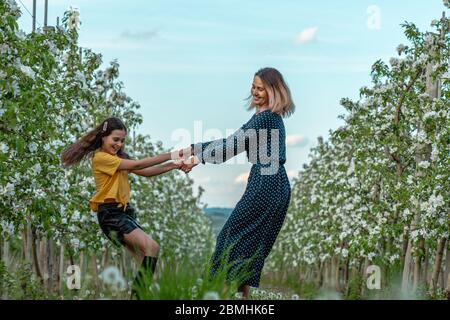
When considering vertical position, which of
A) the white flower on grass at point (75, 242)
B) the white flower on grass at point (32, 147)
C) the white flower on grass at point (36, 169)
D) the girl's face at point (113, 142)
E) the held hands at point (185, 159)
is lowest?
the white flower on grass at point (75, 242)

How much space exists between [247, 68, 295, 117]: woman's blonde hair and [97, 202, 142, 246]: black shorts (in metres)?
1.44

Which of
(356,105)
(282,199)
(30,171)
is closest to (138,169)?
(282,199)

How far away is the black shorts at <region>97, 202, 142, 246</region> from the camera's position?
7426 mm

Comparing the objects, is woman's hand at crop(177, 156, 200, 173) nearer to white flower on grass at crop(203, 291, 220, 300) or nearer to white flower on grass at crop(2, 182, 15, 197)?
white flower on grass at crop(203, 291, 220, 300)

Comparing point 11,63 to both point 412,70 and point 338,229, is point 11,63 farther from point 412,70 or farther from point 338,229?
point 338,229

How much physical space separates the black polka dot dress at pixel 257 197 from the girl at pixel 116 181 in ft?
1.77

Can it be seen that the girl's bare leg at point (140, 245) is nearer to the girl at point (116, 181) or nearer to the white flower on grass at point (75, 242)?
the girl at point (116, 181)

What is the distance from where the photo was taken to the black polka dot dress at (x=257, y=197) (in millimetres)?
7320

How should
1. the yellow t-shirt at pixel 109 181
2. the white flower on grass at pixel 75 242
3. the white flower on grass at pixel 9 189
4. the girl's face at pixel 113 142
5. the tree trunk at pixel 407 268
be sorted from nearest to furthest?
the yellow t-shirt at pixel 109 181, the girl's face at pixel 113 142, the white flower on grass at pixel 9 189, the white flower on grass at pixel 75 242, the tree trunk at pixel 407 268

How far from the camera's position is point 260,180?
7.32 meters

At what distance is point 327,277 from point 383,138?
53.7ft

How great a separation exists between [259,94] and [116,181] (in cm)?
135

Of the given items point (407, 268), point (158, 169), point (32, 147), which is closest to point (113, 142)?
point (158, 169)

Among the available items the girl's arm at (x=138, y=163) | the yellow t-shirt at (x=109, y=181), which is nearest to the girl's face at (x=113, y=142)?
the yellow t-shirt at (x=109, y=181)
